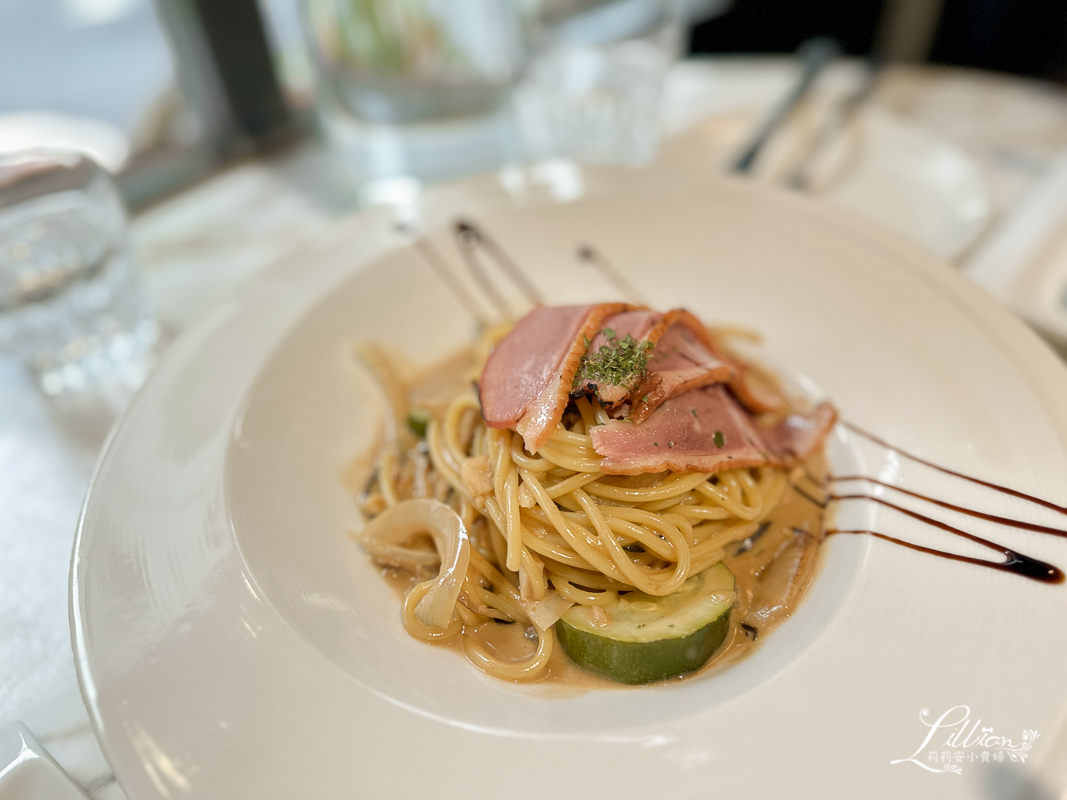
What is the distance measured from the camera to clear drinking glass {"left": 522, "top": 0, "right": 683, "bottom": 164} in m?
4.35

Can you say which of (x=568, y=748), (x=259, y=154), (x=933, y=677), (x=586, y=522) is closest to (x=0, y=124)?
(x=259, y=154)

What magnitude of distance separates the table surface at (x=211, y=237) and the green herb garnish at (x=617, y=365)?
178 centimetres

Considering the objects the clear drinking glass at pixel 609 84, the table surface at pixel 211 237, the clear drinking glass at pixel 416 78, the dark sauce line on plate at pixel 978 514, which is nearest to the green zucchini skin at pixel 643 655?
the dark sauce line on plate at pixel 978 514

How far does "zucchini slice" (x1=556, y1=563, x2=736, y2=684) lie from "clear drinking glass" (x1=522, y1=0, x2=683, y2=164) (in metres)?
2.97

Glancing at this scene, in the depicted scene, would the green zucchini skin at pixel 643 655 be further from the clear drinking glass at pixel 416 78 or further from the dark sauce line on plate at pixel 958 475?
the clear drinking glass at pixel 416 78

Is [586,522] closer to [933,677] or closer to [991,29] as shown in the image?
[933,677]

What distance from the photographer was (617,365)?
2.43 metres

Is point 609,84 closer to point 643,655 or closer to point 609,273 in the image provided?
point 609,273

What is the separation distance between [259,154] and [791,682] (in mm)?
4556

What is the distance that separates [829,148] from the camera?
14.2 ft

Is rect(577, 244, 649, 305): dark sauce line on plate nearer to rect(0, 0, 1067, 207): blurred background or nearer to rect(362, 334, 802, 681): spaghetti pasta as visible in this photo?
rect(362, 334, 802, 681): spaghetti pasta

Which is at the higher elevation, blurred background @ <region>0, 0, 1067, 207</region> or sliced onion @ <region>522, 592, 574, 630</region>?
blurred background @ <region>0, 0, 1067, 207</region>
